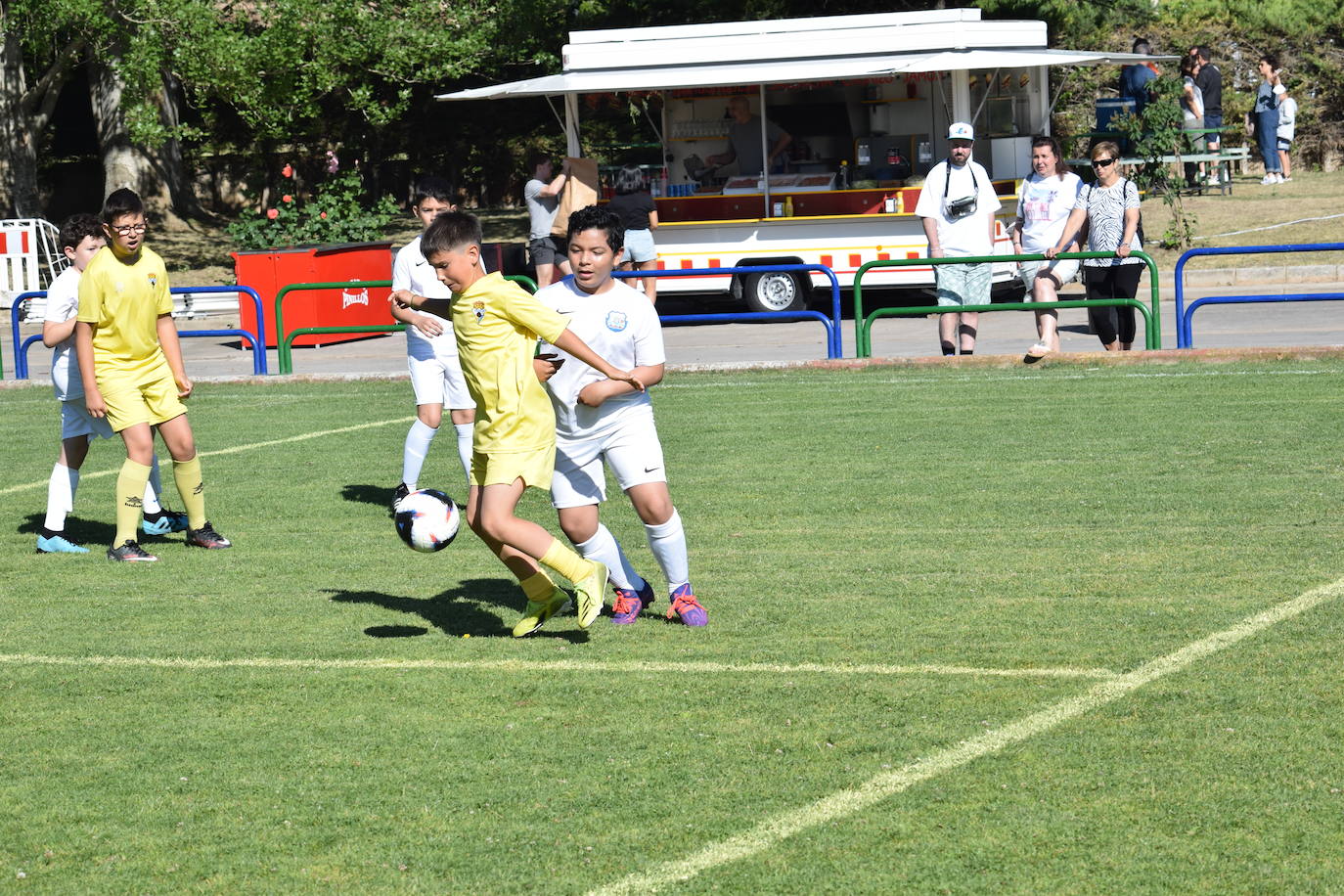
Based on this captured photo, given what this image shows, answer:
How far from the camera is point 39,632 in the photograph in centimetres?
769

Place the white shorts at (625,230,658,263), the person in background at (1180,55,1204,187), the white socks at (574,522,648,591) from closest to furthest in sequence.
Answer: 1. the white socks at (574,522,648,591)
2. the white shorts at (625,230,658,263)
3. the person in background at (1180,55,1204,187)

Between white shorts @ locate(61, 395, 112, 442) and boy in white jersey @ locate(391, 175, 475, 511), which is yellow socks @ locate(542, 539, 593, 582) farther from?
white shorts @ locate(61, 395, 112, 442)

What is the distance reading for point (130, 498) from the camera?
30.2ft

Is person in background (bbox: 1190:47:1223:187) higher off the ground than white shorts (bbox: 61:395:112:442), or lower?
higher

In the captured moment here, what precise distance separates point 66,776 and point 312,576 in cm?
308

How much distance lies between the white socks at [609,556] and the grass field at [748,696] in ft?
0.62

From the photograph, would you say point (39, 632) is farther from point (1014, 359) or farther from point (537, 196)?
point (537, 196)

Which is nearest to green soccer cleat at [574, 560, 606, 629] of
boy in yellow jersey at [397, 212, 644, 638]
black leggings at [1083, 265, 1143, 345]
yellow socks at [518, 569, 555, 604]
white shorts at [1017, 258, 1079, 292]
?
boy in yellow jersey at [397, 212, 644, 638]

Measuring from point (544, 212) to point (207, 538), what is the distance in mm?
9718

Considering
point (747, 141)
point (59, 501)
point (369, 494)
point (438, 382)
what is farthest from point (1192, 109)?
point (59, 501)

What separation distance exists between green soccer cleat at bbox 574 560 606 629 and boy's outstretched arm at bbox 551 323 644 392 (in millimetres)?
745

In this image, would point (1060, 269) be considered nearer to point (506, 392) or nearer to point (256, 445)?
point (256, 445)

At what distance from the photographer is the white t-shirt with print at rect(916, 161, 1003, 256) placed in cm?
1563

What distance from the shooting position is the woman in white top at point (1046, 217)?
15508 millimetres
